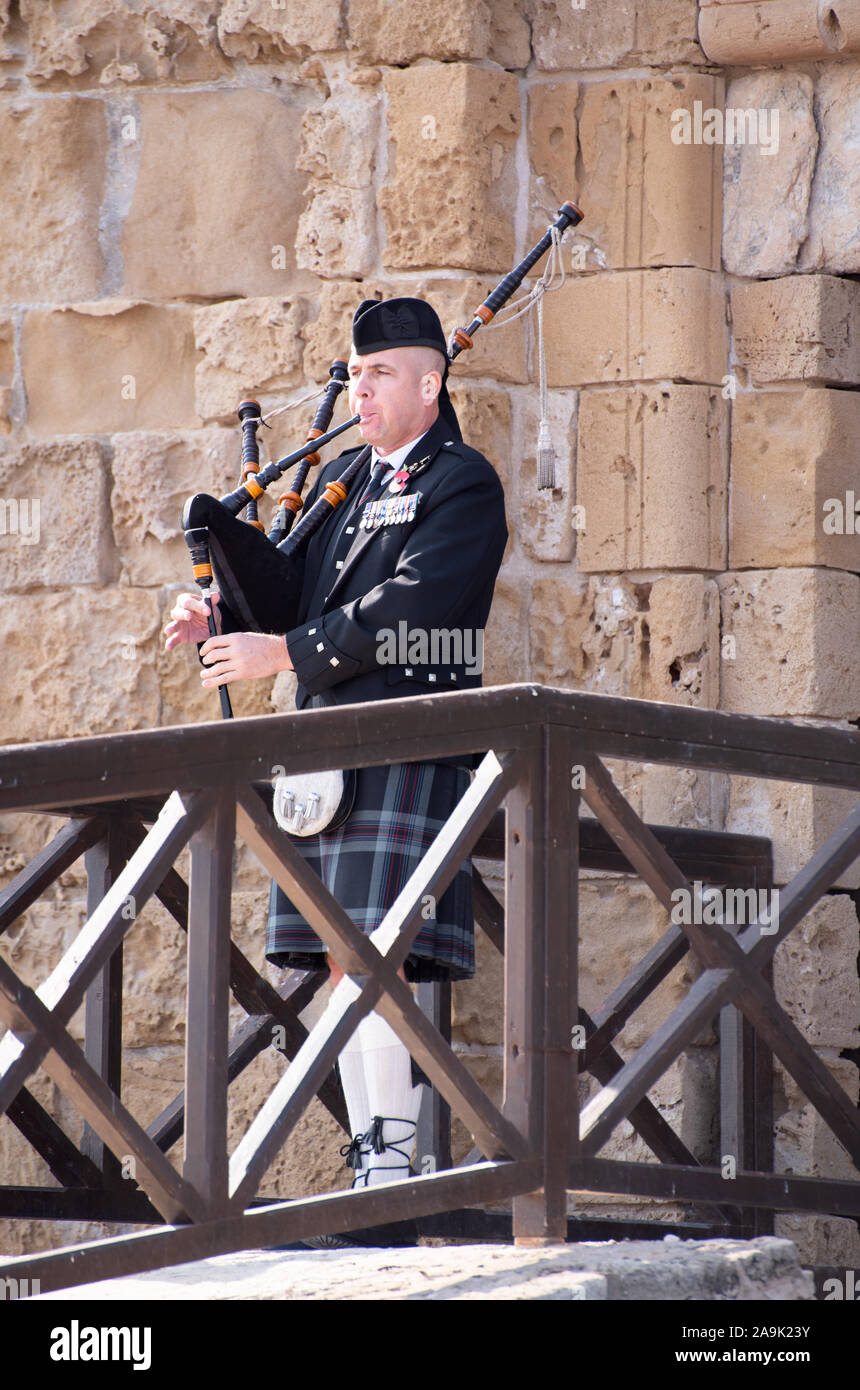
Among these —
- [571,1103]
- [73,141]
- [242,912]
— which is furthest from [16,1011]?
[73,141]

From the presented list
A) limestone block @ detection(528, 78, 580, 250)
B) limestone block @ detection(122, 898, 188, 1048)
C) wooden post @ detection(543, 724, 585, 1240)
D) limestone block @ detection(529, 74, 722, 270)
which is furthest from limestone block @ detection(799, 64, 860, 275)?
limestone block @ detection(122, 898, 188, 1048)

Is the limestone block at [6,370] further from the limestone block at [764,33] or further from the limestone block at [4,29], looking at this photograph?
the limestone block at [764,33]

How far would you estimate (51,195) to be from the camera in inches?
175

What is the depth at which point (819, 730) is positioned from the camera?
A: 2.97 metres

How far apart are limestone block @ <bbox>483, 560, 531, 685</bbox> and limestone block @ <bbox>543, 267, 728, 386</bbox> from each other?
46 cm

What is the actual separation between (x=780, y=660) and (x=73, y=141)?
2.05 metres

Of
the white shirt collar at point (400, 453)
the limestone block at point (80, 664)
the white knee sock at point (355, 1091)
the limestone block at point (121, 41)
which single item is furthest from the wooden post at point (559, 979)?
the limestone block at point (121, 41)

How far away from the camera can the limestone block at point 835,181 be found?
164 inches

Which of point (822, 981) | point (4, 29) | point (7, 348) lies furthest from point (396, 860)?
point (4, 29)

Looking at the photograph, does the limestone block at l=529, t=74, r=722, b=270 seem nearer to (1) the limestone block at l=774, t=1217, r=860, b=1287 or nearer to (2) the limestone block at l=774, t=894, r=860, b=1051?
(2) the limestone block at l=774, t=894, r=860, b=1051

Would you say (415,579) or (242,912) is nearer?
(415,579)

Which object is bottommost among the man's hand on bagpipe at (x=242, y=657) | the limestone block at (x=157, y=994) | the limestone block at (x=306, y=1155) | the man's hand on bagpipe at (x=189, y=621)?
the limestone block at (x=306, y=1155)

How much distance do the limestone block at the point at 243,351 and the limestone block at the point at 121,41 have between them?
1.90 ft

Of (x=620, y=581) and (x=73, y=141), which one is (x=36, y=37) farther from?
(x=620, y=581)
